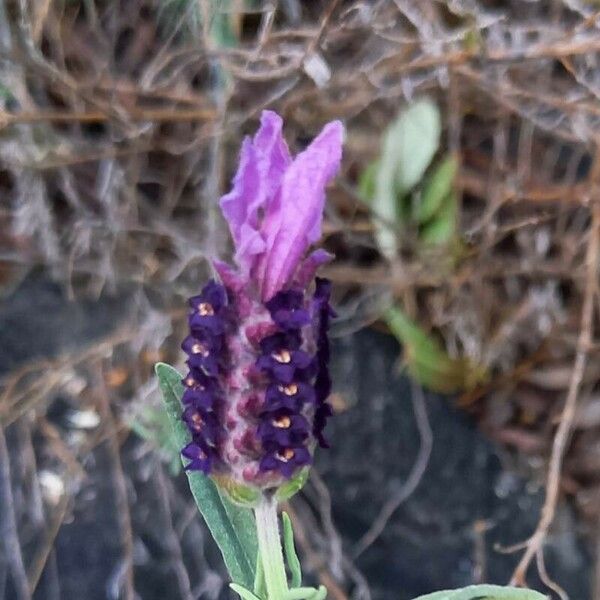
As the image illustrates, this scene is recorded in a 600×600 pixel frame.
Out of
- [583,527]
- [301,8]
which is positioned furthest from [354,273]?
[583,527]

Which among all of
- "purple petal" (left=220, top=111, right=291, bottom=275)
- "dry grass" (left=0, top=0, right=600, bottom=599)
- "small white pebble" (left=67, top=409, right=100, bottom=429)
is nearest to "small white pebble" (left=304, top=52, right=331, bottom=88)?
"dry grass" (left=0, top=0, right=600, bottom=599)

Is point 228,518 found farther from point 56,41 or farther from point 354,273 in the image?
point 56,41

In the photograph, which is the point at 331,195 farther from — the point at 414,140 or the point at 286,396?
the point at 286,396

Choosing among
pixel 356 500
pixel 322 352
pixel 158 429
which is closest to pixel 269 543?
pixel 322 352

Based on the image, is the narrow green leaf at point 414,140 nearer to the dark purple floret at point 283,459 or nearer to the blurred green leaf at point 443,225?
the blurred green leaf at point 443,225

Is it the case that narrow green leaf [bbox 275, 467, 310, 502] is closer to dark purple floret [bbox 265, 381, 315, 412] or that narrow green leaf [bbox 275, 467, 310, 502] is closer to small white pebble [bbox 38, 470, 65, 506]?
dark purple floret [bbox 265, 381, 315, 412]

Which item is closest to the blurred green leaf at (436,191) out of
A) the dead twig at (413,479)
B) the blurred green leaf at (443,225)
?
the blurred green leaf at (443,225)
